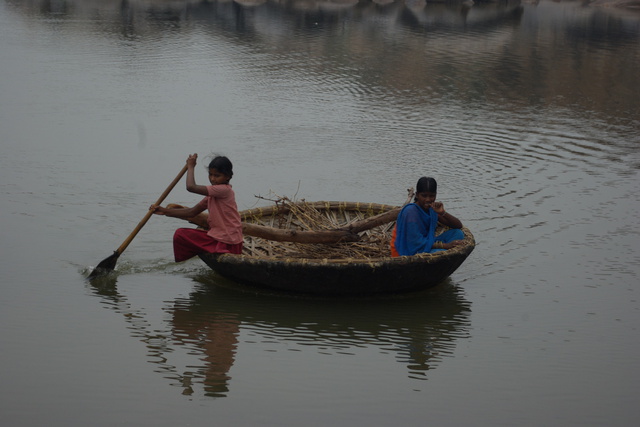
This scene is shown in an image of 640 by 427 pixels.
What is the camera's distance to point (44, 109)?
449 inches

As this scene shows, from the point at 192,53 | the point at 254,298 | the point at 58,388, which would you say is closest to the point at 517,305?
the point at 254,298

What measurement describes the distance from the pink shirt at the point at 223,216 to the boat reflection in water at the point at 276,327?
43cm

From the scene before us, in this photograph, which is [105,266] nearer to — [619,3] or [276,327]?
[276,327]

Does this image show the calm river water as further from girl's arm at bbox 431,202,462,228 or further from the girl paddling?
girl's arm at bbox 431,202,462,228

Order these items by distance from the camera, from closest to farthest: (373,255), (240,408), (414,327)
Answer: (240,408) < (414,327) < (373,255)

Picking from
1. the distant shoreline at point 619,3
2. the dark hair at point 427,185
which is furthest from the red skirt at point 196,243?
the distant shoreline at point 619,3

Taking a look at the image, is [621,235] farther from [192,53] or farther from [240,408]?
[192,53]

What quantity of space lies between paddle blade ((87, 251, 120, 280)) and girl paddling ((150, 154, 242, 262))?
54 centimetres

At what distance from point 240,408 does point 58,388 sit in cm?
97

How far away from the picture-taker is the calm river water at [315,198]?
4680 mm

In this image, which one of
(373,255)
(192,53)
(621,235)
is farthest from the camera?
(192,53)

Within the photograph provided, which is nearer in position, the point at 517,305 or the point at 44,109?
the point at 517,305

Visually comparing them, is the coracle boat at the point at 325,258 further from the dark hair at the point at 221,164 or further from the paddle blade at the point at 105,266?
the paddle blade at the point at 105,266

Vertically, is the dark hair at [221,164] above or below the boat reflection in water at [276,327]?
above
